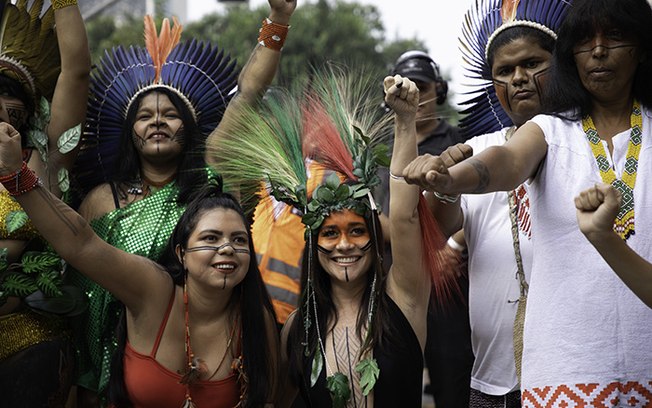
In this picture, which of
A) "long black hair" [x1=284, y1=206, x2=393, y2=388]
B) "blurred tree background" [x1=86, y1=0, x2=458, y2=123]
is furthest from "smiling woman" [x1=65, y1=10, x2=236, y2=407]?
"blurred tree background" [x1=86, y1=0, x2=458, y2=123]

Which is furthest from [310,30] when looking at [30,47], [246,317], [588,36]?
[588,36]

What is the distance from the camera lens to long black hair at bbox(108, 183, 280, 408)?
148 inches

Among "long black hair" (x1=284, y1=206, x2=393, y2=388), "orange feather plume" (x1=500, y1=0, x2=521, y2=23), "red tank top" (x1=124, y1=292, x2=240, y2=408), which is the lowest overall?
"red tank top" (x1=124, y1=292, x2=240, y2=408)

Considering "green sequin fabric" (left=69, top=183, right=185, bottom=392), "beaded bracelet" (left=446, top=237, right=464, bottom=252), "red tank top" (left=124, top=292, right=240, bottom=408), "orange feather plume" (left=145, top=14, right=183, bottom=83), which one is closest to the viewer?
"red tank top" (left=124, top=292, right=240, bottom=408)

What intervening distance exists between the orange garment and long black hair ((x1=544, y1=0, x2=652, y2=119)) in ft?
7.27

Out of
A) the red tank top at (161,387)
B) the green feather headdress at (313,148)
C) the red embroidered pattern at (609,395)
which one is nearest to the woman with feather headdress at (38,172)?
the red tank top at (161,387)

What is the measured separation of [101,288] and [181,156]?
2.24 feet

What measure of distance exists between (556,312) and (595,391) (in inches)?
9.1

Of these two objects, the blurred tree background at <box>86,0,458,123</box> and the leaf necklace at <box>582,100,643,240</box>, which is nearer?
the leaf necklace at <box>582,100,643,240</box>

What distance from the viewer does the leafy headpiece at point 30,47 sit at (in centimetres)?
421

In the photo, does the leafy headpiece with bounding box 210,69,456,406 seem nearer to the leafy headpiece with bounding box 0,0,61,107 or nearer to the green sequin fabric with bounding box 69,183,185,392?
the green sequin fabric with bounding box 69,183,185,392

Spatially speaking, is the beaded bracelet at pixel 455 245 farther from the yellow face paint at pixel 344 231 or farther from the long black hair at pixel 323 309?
the yellow face paint at pixel 344 231

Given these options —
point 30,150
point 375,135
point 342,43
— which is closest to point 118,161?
point 30,150

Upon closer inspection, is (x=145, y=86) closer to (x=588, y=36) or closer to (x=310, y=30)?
(x=588, y=36)
